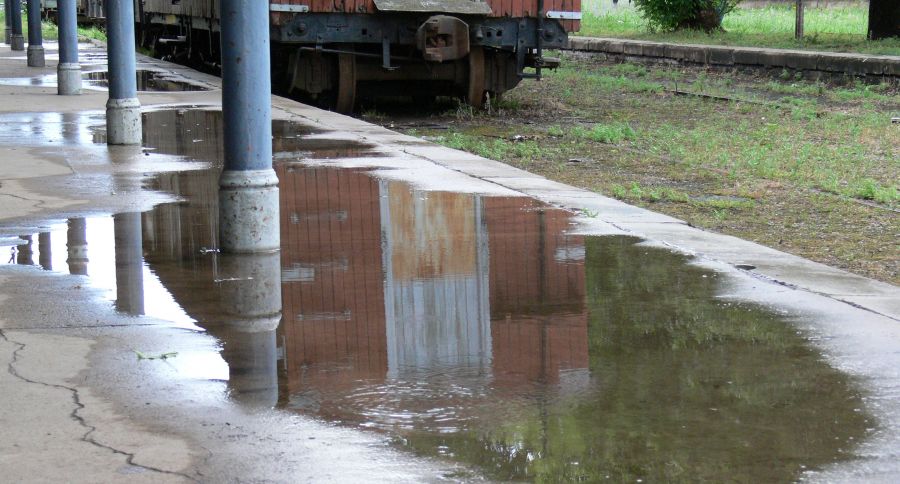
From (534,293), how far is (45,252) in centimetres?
237

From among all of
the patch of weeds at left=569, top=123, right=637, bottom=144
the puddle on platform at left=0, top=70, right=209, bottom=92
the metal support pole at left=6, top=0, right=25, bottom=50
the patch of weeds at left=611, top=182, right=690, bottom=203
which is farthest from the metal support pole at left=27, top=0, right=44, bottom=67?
the patch of weeds at left=611, top=182, right=690, bottom=203

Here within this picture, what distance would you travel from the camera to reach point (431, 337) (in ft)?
14.7

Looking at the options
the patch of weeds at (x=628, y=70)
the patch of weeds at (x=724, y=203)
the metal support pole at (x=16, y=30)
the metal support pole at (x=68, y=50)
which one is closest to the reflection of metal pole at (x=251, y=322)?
the patch of weeds at (x=724, y=203)

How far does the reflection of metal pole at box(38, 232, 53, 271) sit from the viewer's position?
18.2 ft

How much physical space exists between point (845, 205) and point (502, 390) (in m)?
5.29

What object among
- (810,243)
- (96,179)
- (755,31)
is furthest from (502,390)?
(755,31)

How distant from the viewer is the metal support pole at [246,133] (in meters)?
5.66

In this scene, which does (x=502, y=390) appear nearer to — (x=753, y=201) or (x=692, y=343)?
(x=692, y=343)

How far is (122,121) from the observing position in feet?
31.9

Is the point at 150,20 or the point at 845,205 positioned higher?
the point at 150,20

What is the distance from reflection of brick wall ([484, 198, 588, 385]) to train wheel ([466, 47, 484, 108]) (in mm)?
7274

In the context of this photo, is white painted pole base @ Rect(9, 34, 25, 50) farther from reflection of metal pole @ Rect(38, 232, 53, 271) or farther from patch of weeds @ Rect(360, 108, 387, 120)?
reflection of metal pole @ Rect(38, 232, 53, 271)

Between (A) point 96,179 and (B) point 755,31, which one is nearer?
(A) point 96,179

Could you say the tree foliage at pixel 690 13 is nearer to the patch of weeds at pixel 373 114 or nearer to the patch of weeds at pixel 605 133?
the patch of weeds at pixel 373 114
